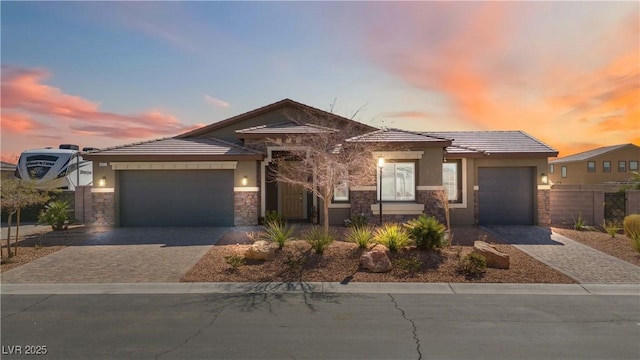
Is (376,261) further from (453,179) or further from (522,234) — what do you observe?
(453,179)

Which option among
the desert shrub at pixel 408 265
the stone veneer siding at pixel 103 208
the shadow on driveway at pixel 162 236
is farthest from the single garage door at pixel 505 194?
the stone veneer siding at pixel 103 208

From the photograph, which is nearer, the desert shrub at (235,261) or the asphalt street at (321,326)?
the asphalt street at (321,326)

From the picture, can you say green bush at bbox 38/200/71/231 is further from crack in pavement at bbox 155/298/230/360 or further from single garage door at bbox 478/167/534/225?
single garage door at bbox 478/167/534/225

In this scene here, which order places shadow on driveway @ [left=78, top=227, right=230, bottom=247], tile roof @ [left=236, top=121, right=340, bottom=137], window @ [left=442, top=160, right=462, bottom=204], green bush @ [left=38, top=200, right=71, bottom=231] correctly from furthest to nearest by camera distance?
window @ [left=442, top=160, right=462, bottom=204]
tile roof @ [left=236, top=121, right=340, bottom=137]
green bush @ [left=38, top=200, right=71, bottom=231]
shadow on driveway @ [left=78, top=227, right=230, bottom=247]

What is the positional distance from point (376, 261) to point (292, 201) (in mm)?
7972

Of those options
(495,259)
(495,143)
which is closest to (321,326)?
(495,259)

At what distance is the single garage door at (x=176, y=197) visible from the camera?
15.7 meters

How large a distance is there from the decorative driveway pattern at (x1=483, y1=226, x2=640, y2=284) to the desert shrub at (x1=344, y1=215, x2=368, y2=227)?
5.13 m

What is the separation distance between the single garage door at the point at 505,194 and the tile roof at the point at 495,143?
3.00ft

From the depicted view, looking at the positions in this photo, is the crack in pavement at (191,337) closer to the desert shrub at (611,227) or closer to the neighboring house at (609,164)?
the desert shrub at (611,227)

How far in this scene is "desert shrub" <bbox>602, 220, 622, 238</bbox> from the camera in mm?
13809

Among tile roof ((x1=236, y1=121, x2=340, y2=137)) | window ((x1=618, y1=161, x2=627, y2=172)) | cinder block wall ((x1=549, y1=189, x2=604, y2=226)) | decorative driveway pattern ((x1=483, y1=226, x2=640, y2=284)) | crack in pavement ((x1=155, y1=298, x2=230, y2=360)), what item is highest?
tile roof ((x1=236, y1=121, x2=340, y2=137))

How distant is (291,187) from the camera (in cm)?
1666

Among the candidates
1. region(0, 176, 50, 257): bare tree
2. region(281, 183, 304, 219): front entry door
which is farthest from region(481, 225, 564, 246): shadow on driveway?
region(0, 176, 50, 257): bare tree
